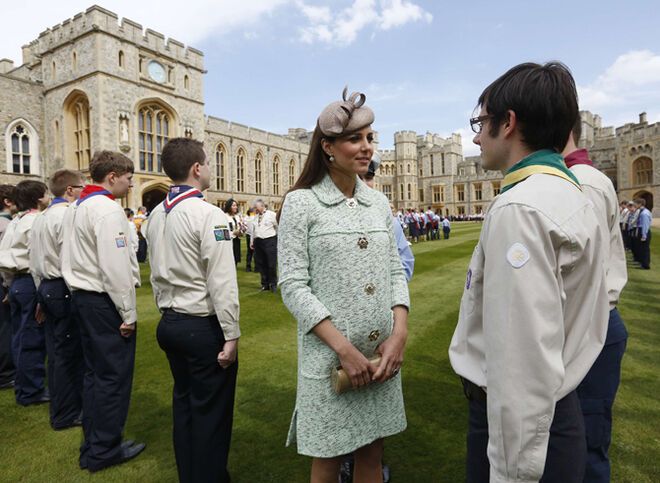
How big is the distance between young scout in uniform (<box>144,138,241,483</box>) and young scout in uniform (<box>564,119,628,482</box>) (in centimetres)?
175

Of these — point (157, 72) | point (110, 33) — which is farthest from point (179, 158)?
point (157, 72)

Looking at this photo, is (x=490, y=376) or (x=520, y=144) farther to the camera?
(x=520, y=144)

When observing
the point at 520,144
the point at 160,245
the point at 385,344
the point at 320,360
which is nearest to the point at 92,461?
the point at 160,245

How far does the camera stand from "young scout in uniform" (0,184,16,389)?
445cm

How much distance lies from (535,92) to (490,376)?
0.83 meters

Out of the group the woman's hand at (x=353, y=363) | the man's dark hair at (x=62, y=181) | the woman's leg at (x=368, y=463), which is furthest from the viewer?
the man's dark hair at (x=62, y=181)

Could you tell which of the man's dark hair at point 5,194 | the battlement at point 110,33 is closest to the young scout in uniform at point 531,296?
the man's dark hair at point 5,194

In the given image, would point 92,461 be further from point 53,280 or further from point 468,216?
point 468,216

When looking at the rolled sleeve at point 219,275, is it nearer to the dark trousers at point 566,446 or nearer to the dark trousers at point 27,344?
the dark trousers at point 566,446

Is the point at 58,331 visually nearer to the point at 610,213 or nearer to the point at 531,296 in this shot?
the point at 531,296

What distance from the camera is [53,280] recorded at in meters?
3.28

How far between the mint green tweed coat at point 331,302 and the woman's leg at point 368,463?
0.29ft

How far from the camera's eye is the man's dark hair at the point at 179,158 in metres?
2.39

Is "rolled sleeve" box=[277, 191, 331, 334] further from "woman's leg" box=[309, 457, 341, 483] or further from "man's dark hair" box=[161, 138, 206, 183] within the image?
"man's dark hair" box=[161, 138, 206, 183]
